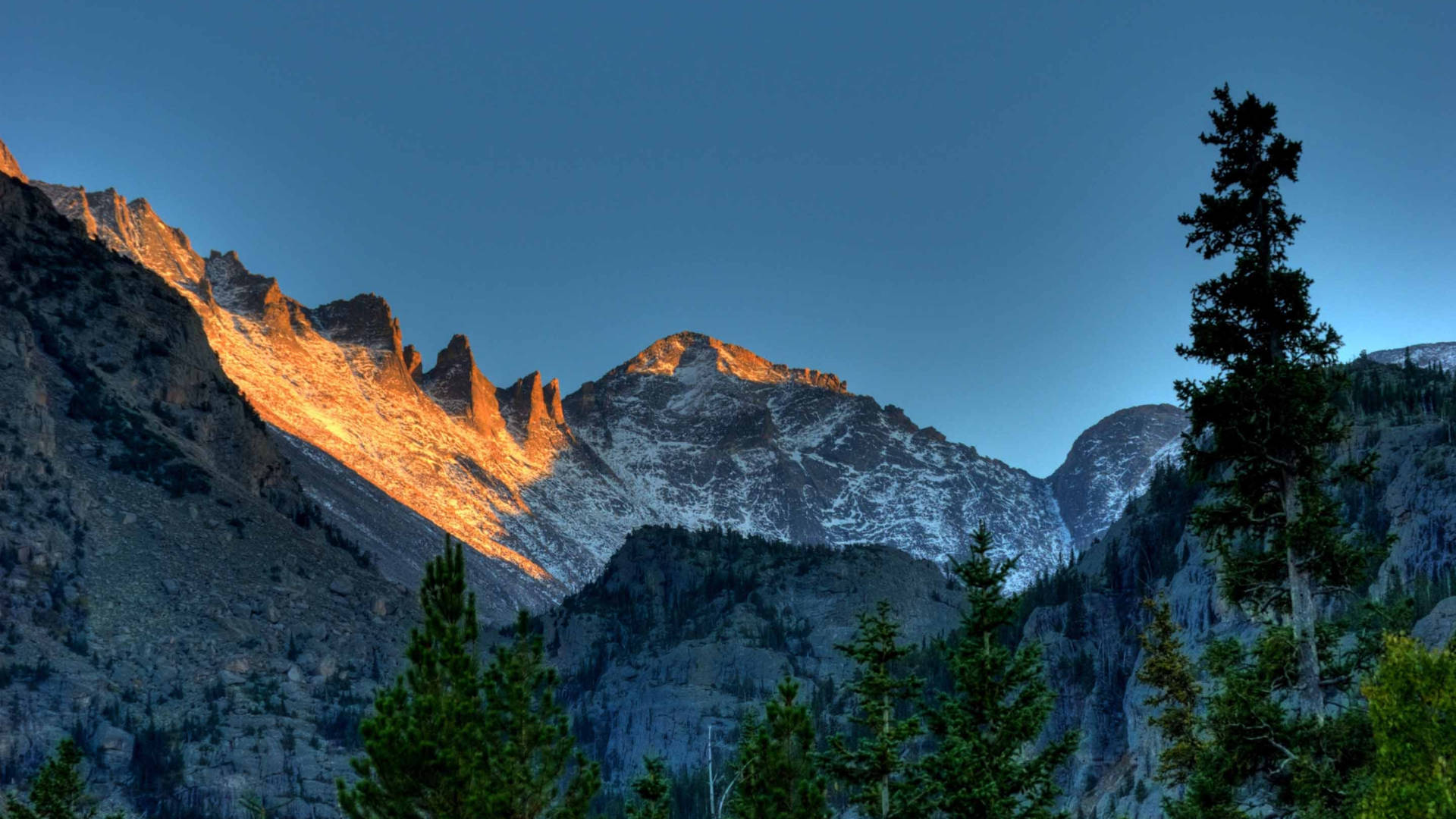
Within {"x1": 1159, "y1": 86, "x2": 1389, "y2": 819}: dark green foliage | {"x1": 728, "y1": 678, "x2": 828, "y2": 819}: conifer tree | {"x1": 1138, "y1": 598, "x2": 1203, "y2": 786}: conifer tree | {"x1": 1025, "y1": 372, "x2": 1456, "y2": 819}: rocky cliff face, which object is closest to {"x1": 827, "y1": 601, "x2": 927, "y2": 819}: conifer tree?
{"x1": 728, "y1": 678, "x2": 828, "y2": 819}: conifer tree

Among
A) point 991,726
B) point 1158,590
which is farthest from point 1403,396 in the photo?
point 991,726

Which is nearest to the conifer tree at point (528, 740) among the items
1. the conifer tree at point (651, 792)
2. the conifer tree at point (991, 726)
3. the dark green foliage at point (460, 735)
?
the dark green foliage at point (460, 735)

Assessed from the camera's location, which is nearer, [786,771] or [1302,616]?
[1302,616]

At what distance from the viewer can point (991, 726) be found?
1048 inches

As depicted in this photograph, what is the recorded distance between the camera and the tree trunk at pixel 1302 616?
1997 centimetres

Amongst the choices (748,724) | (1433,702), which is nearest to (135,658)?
(748,724)

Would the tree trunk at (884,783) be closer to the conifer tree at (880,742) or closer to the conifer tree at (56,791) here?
the conifer tree at (880,742)

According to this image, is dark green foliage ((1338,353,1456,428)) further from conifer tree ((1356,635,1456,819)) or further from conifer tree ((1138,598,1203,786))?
conifer tree ((1356,635,1456,819))

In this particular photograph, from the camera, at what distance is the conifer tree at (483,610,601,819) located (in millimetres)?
27750

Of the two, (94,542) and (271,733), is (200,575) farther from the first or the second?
(271,733)

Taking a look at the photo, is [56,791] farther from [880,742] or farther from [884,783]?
[880,742]

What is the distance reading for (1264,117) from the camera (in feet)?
74.1

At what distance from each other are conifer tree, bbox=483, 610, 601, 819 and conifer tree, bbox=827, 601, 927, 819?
675 cm

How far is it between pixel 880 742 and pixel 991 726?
8.57 ft
